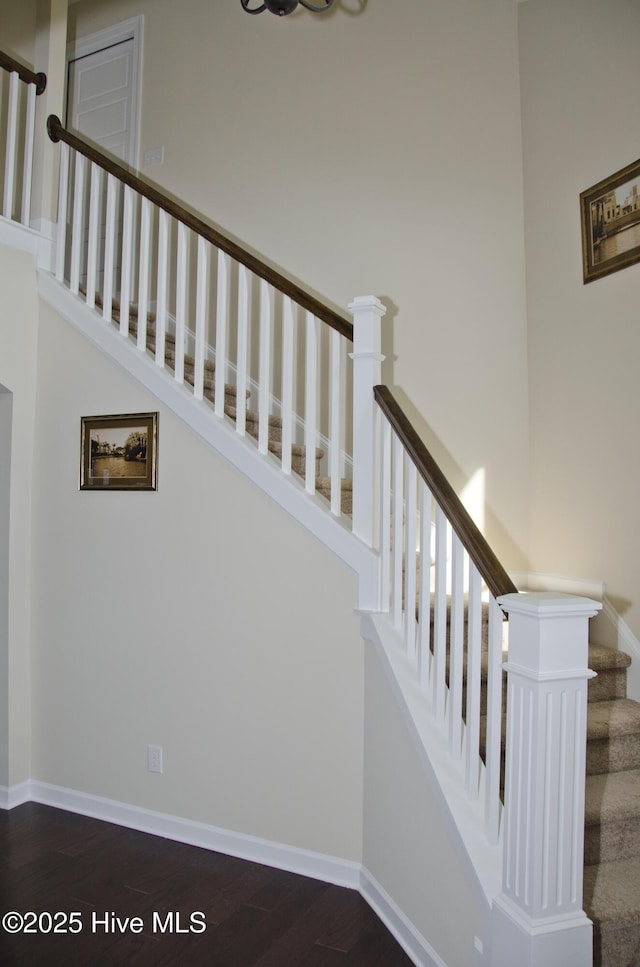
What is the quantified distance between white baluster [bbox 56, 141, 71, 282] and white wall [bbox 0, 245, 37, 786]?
0.46 ft

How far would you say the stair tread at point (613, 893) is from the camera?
6.43 ft

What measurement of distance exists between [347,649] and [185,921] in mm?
1108

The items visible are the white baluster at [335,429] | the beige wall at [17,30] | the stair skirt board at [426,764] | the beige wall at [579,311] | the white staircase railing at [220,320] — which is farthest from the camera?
the beige wall at [17,30]

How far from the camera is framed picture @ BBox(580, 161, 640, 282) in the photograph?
3039 mm

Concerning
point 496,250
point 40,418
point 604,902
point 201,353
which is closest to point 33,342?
point 40,418

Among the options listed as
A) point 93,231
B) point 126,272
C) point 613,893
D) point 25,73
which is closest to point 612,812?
point 613,893

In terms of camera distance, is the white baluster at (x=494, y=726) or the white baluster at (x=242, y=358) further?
the white baluster at (x=242, y=358)

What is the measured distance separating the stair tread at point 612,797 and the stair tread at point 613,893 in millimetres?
136

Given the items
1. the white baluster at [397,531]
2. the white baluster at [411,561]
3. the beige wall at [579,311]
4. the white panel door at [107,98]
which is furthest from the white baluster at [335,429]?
the white panel door at [107,98]

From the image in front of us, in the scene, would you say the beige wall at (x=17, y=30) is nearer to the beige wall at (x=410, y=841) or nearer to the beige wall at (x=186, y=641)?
the beige wall at (x=186, y=641)

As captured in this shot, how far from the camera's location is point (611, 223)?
10.4ft

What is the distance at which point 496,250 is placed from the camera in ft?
12.3

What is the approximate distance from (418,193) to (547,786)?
3.22 metres

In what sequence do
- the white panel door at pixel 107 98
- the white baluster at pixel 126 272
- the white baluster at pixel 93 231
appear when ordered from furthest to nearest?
the white panel door at pixel 107 98 < the white baluster at pixel 93 231 < the white baluster at pixel 126 272
